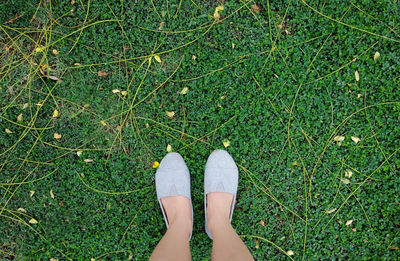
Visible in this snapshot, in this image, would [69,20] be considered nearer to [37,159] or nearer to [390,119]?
[37,159]

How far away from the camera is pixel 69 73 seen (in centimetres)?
236

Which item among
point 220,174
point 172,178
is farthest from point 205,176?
point 172,178

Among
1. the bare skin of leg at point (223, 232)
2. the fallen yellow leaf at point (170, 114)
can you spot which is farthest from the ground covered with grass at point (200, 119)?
the bare skin of leg at point (223, 232)

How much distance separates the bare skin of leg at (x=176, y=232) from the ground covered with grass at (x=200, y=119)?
0.17 meters

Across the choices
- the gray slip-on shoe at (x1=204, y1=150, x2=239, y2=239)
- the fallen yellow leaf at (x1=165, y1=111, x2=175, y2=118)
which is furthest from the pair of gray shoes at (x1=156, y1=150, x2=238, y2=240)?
the fallen yellow leaf at (x1=165, y1=111, x2=175, y2=118)

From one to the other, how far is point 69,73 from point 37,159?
0.74 m

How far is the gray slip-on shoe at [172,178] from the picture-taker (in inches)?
89.4

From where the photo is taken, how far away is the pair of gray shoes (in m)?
2.27

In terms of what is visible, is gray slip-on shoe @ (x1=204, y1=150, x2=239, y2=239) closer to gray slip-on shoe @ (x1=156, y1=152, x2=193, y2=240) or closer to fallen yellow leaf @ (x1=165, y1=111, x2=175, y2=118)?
gray slip-on shoe @ (x1=156, y1=152, x2=193, y2=240)

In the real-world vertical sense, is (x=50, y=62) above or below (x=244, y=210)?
above

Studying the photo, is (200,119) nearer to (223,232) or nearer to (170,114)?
(170,114)

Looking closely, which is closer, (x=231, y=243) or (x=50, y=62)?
(x=231, y=243)

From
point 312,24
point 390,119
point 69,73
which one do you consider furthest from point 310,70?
point 69,73

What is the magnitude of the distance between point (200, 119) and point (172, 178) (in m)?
0.51
